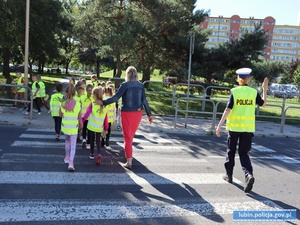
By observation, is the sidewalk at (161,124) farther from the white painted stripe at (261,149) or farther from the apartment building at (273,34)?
the apartment building at (273,34)

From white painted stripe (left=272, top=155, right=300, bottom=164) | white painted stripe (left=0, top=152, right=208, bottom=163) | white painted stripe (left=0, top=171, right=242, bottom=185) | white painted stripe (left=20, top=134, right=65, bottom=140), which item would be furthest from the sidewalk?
white painted stripe (left=0, top=171, right=242, bottom=185)

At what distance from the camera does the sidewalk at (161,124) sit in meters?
9.77

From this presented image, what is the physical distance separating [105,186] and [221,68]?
14095 mm

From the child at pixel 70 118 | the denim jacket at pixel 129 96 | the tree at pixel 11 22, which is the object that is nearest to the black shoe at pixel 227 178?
the denim jacket at pixel 129 96

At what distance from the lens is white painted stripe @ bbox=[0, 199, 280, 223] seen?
3.72m

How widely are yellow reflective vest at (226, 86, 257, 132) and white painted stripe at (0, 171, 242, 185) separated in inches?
42.8

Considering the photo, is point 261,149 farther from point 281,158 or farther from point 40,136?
point 40,136

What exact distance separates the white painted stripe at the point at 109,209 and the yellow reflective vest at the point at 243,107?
124 cm

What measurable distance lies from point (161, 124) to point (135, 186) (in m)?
6.26

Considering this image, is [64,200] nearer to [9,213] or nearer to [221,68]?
[9,213]

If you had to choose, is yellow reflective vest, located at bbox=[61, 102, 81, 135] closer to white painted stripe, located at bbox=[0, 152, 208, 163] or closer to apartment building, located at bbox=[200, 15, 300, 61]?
white painted stripe, located at bbox=[0, 152, 208, 163]

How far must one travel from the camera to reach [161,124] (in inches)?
439

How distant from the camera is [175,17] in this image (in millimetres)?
16797

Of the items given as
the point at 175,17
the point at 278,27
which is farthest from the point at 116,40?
the point at 278,27
